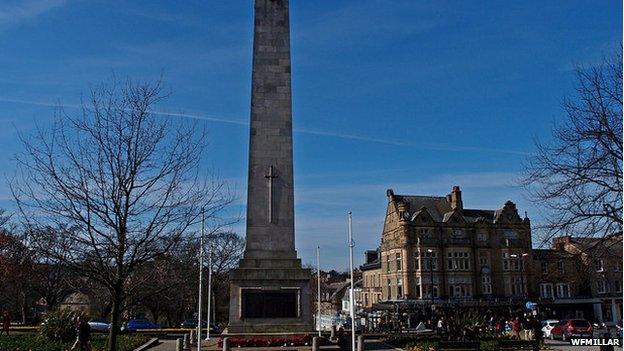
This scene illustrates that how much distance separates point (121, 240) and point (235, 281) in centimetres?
706

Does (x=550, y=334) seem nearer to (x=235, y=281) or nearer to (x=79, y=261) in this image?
(x=235, y=281)

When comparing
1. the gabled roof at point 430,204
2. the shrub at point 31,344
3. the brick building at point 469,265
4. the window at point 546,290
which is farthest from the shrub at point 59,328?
the window at point 546,290

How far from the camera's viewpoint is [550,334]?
4016 centimetres

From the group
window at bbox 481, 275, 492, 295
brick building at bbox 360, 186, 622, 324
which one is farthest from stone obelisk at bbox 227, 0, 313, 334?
window at bbox 481, 275, 492, 295

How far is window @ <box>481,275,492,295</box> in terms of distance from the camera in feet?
216

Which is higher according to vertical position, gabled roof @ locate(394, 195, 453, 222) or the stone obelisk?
gabled roof @ locate(394, 195, 453, 222)

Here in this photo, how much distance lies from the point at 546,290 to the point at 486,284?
7785 millimetres

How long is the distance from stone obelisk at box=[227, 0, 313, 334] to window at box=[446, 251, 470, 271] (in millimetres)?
44508

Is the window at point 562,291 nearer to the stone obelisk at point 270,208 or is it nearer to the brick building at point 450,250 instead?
the brick building at point 450,250

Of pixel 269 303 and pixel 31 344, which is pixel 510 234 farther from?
pixel 31 344

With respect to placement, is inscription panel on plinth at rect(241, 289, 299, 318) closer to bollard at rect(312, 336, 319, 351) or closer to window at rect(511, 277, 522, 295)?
bollard at rect(312, 336, 319, 351)

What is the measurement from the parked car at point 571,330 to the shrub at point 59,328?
1101 inches

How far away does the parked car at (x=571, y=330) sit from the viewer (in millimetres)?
36781

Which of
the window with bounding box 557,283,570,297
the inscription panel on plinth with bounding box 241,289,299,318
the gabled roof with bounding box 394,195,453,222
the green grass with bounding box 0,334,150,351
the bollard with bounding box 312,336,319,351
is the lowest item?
the green grass with bounding box 0,334,150,351
